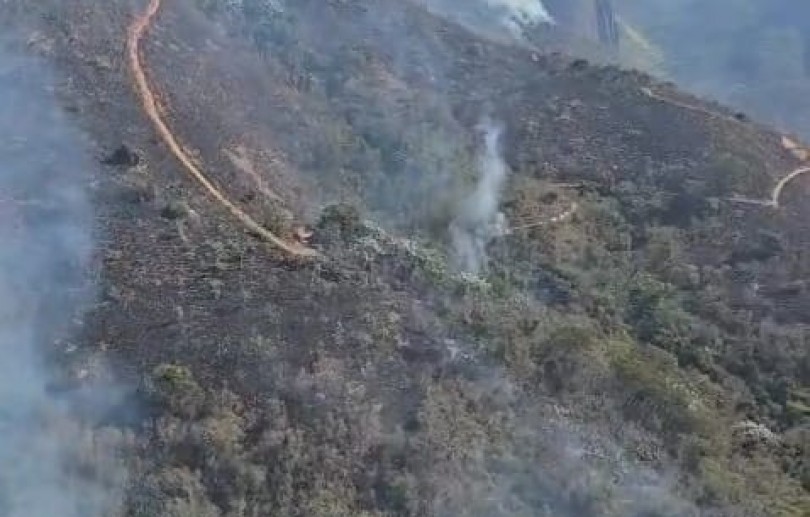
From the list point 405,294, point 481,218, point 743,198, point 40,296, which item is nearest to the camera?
point 40,296

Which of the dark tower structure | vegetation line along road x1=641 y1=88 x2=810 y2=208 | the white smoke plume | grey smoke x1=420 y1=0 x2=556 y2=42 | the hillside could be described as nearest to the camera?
the hillside

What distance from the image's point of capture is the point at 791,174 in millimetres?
40219

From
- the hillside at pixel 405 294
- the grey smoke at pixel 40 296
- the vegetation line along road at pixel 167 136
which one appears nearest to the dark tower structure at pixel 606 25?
the hillside at pixel 405 294

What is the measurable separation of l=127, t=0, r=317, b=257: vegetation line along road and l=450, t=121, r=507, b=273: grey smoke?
595 centimetres

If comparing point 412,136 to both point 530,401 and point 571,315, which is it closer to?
point 571,315

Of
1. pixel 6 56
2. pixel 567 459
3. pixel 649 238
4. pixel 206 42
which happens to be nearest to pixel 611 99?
pixel 649 238

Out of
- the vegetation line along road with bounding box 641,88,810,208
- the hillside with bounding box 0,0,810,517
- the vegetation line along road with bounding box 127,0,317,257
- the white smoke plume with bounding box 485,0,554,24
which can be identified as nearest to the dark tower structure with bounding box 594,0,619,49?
the white smoke plume with bounding box 485,0,554,24

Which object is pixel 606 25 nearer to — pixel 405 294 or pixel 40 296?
pixel 405 294

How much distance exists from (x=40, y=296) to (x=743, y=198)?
945 inches

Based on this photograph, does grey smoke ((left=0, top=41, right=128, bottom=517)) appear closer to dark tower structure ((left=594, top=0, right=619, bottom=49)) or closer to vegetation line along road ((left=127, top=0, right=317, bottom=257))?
vegetation line along road ((left=127, top=0, right=317, bottom=257))

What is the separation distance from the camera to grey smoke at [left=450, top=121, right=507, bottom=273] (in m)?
29.5

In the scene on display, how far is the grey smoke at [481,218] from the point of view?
96.9 ft

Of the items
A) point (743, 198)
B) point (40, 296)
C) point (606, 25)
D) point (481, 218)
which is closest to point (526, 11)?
point (606, 25)

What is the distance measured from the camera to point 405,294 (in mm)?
22141
